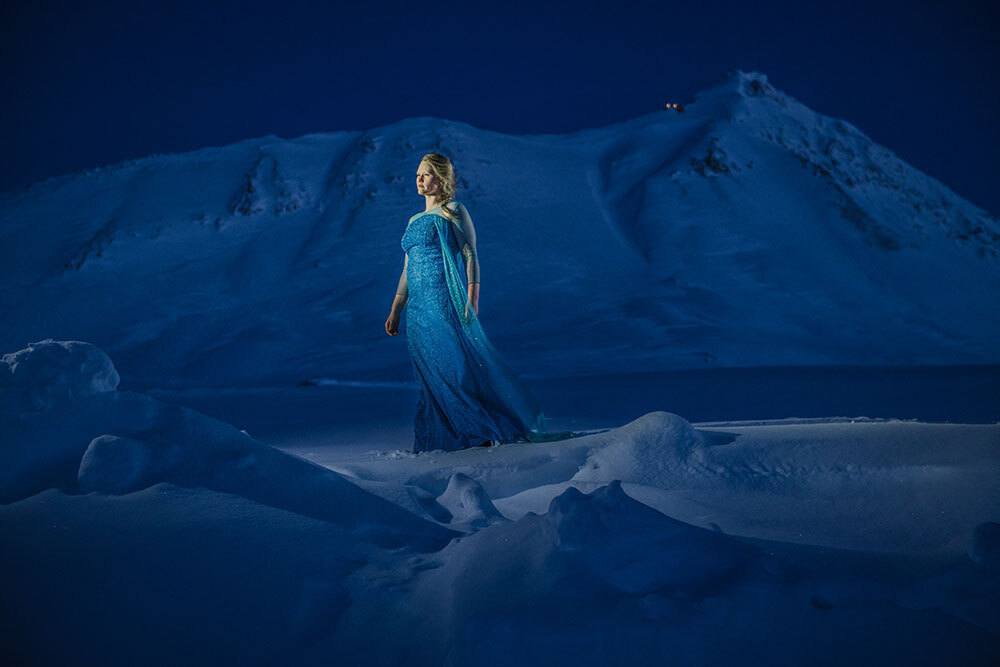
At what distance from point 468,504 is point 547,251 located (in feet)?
37.1

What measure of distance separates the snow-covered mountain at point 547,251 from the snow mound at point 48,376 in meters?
7.05

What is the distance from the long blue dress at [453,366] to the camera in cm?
402

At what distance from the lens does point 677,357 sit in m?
9.86

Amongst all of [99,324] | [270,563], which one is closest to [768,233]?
[99,324]

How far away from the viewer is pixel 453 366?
159 inches

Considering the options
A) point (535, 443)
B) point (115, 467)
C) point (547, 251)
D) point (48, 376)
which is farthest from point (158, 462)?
point (547, 251)

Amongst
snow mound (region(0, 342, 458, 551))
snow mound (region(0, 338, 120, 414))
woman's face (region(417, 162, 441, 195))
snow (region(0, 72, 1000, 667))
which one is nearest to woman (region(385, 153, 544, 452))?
woman's face (region(417, 162, 441, 195))

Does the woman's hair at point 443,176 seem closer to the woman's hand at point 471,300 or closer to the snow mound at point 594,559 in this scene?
the woman's hand at point 471,300

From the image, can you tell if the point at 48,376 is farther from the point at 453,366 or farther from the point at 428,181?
the point at 428,181

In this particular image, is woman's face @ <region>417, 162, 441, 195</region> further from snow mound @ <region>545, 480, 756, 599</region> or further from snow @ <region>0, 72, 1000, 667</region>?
snow mound @ <region>545, 480, 756, 599</region>

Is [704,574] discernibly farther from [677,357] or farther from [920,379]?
[677,357]

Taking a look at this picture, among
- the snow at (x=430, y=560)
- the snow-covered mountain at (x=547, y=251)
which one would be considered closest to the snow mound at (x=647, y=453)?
the snow at (x=430, y=560)

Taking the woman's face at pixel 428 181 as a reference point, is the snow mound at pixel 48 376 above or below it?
below

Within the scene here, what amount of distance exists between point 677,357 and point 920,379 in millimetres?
3067
